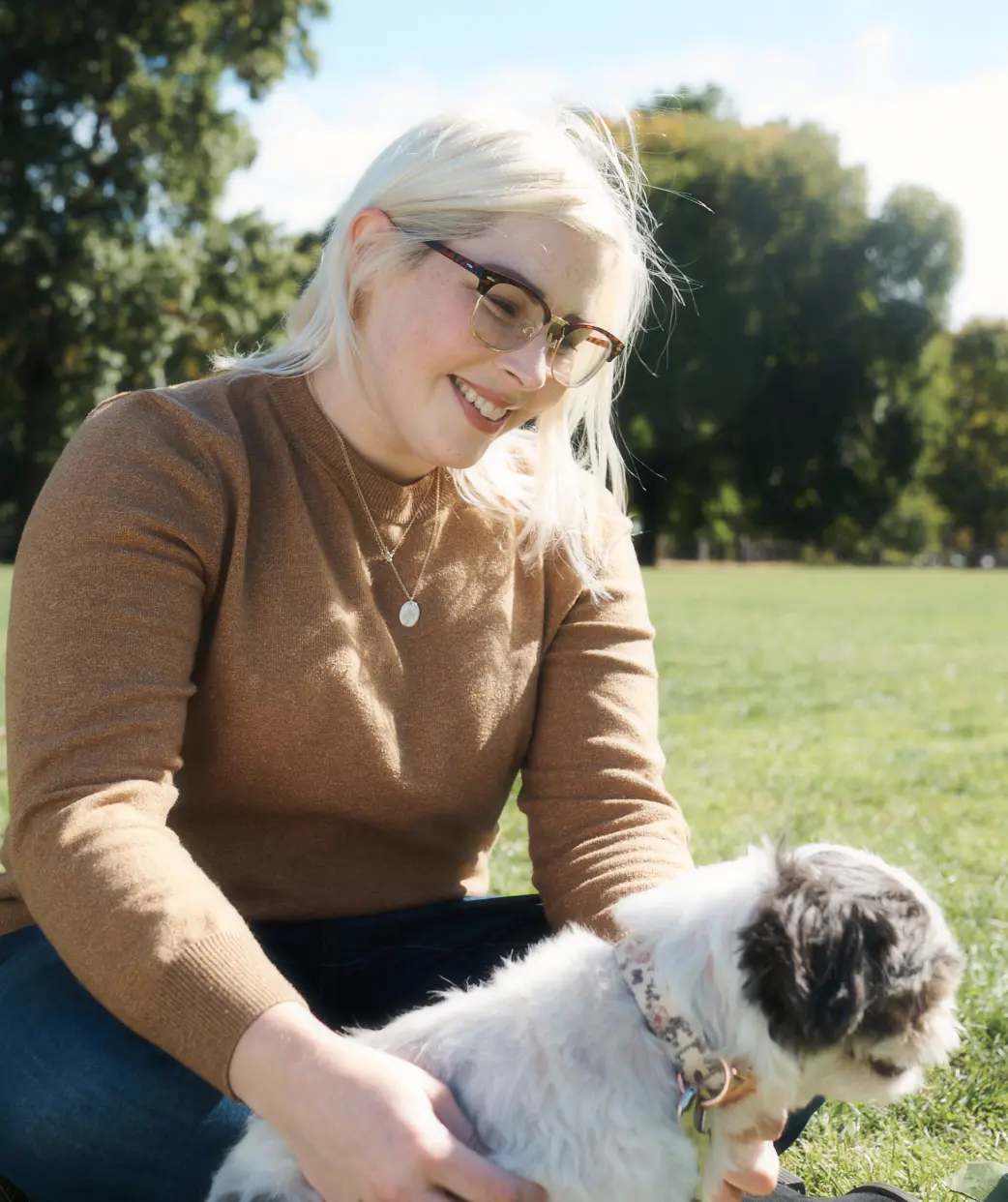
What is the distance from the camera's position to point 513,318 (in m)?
2.56

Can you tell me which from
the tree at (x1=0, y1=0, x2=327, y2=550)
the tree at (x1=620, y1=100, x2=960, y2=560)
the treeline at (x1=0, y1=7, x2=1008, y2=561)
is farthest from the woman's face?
the tree at (x1=620, y1=100, x2=960, y2=560)

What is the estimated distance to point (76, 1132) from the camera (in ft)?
7.47

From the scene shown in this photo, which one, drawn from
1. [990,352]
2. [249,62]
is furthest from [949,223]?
[249,62]

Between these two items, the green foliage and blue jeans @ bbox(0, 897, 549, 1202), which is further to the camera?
the green foliage

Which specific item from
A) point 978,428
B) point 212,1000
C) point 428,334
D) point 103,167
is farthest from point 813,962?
point 978,428

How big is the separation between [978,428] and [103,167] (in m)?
47.0

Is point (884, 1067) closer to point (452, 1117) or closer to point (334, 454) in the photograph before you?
point (452, 1117)

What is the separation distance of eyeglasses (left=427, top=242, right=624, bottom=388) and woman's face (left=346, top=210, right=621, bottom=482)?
0.05 feet

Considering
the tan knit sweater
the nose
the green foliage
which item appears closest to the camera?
the tan knit sweater

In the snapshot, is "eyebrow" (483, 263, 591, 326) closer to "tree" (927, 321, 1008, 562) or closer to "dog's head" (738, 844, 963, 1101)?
"dog's head" (738, 844, 963, 1101)

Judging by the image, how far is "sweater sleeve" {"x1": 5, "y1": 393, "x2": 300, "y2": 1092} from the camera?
198cm

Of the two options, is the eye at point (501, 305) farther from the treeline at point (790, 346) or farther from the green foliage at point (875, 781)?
the treeline at point (790, 346)

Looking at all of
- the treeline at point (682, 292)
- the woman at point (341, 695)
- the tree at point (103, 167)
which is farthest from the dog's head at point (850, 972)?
the tree at point (103, 167)

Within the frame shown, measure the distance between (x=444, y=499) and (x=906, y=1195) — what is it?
169 centimetres
